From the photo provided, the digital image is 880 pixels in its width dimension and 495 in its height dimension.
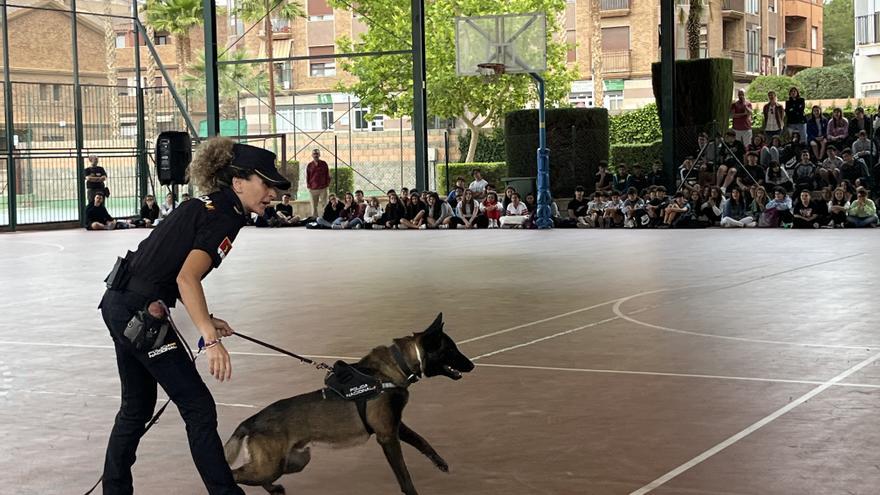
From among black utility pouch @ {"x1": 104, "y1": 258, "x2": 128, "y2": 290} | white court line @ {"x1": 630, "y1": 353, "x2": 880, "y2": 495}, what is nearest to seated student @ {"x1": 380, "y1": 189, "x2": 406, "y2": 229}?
white court line @ {"x1": 630, "y1": 353, "x2": 880, "y2": 495}

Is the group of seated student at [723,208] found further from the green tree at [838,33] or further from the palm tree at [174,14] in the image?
the green tree at [838,33]

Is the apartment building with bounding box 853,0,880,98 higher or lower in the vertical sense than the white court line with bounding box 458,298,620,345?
higher

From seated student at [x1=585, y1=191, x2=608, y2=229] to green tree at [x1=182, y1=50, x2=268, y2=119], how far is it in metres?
35.9

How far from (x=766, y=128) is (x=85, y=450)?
24.7 m

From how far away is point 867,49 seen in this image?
51562mm

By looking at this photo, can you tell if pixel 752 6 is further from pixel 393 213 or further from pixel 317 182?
pixel 393 213

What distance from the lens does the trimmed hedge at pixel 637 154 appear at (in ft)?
130

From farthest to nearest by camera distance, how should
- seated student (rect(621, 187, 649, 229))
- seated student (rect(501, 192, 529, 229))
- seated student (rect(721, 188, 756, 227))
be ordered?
seated student (rect(501, 192, 529, 229)) → seated student (rect(621, 187, 649, 229)) → seated student (rect(721, 188, 756, 227))

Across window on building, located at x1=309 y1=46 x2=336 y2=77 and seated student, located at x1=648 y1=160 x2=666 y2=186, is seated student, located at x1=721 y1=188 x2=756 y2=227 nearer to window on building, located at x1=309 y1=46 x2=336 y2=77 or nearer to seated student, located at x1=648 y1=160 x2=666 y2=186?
seated student, located at x1=648 y1=160 x2=666 y2=186

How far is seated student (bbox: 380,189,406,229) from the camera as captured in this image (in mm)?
28984

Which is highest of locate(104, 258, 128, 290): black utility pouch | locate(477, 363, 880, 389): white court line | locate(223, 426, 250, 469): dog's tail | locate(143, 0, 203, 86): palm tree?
locate(143, 0, 203, 86): palm tree

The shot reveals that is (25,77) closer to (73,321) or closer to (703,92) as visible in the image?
(703,92)

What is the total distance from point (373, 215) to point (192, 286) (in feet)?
80.5

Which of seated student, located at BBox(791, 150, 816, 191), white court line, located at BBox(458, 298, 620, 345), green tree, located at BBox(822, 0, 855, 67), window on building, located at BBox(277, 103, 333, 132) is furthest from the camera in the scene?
green tree, located at BBox(822, 0, 855, 67)
